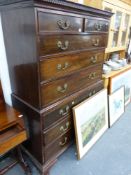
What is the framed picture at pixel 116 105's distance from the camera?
2.01 m

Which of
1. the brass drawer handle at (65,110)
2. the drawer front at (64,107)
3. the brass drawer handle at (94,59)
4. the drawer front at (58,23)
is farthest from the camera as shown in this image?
the brass drawer handle at (94,59)

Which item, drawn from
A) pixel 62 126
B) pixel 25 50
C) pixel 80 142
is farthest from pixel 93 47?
pixel 80 142

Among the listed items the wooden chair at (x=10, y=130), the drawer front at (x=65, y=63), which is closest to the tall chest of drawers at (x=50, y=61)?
the drawer front at (x=65, y=63)

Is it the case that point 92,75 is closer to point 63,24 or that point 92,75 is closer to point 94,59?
point 94,59

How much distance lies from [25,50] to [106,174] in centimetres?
134

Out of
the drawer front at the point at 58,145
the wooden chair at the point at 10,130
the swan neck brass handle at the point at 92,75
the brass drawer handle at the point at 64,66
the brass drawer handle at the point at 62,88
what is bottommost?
the drawer front at the point at 58,145

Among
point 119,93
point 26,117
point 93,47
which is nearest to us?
point 26,117

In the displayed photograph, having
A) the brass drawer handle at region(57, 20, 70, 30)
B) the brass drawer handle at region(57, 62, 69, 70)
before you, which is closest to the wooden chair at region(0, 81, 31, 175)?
the brass drawer handle at region(57, 62, 69, 70)

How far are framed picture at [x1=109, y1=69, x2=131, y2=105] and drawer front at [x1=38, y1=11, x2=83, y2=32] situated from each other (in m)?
1.06

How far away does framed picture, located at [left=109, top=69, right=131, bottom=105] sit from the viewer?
2.03 metres

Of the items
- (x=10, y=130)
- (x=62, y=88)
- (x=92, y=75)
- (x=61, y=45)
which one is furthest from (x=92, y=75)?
(x=10, y=130)

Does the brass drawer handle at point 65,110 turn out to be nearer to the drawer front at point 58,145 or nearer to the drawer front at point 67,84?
the drawer front at point 67,84

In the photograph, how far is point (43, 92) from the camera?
1.07m

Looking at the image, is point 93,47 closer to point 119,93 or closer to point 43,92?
point 43,92
